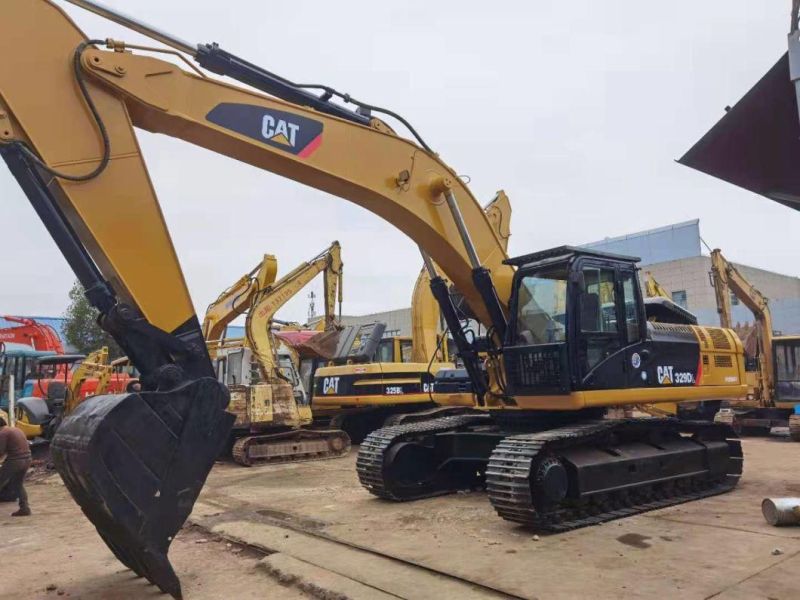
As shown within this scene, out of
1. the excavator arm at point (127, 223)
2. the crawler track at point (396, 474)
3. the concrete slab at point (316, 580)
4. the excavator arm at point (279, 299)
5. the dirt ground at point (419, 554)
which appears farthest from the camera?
the excavator arm at point (279, 299)

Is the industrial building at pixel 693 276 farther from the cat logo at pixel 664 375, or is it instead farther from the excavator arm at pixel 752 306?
the cat logo at pixel 664 375

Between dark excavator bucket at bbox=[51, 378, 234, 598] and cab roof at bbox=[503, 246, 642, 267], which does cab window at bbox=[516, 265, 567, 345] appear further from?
dark excavator bucket at bbox=[51, 378, 234, 598]

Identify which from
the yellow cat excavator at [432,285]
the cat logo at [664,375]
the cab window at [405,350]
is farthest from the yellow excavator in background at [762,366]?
the cat logo at [664,375]

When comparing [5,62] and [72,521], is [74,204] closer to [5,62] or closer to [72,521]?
[5,62]

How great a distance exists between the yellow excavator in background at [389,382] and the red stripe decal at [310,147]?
22.5 feet

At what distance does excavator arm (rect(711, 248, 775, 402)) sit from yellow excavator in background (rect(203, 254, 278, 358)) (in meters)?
9.39

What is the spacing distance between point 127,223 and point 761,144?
3.81 m

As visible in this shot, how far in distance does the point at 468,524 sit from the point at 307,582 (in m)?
2.14

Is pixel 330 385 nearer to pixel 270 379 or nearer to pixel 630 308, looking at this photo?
pixel 270 379

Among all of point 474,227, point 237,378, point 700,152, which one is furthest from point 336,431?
point 700,152

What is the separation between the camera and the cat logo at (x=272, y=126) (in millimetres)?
5316

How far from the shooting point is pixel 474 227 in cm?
731

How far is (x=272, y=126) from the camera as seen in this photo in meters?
5.57

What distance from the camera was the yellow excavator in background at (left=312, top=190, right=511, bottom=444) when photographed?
43.0ft
